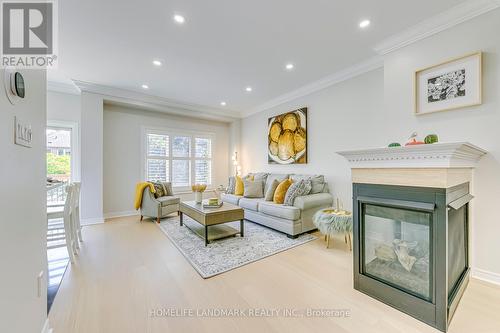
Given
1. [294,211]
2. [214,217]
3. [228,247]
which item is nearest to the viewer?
[228,247]

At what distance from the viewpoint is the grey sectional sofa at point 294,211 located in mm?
3337

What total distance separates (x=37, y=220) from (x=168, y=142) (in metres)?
4.39

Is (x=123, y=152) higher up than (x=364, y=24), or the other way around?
(x=364, y=24)

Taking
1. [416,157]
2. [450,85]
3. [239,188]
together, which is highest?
[450,85]

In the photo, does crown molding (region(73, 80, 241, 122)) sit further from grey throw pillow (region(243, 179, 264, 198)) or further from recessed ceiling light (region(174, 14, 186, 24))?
recessed ceiling light (region(174, 14, 186, 24))

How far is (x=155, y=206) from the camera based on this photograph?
4.29 meters

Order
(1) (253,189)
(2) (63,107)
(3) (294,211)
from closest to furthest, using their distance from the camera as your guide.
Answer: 1. (3) (294,211)
2. (2) (63,107)
3. (1) (253,189)

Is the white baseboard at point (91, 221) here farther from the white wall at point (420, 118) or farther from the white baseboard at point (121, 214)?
the white wall at point (420, 118)

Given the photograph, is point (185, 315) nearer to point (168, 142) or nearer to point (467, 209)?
point (467, 209)

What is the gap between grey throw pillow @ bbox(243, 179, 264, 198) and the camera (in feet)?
15.0

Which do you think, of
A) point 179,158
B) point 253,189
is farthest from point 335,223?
point 179,158

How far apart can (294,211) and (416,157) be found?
2005 millimetres

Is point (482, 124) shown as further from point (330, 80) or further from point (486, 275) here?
point (330, 80)

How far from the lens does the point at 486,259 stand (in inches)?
81.9
